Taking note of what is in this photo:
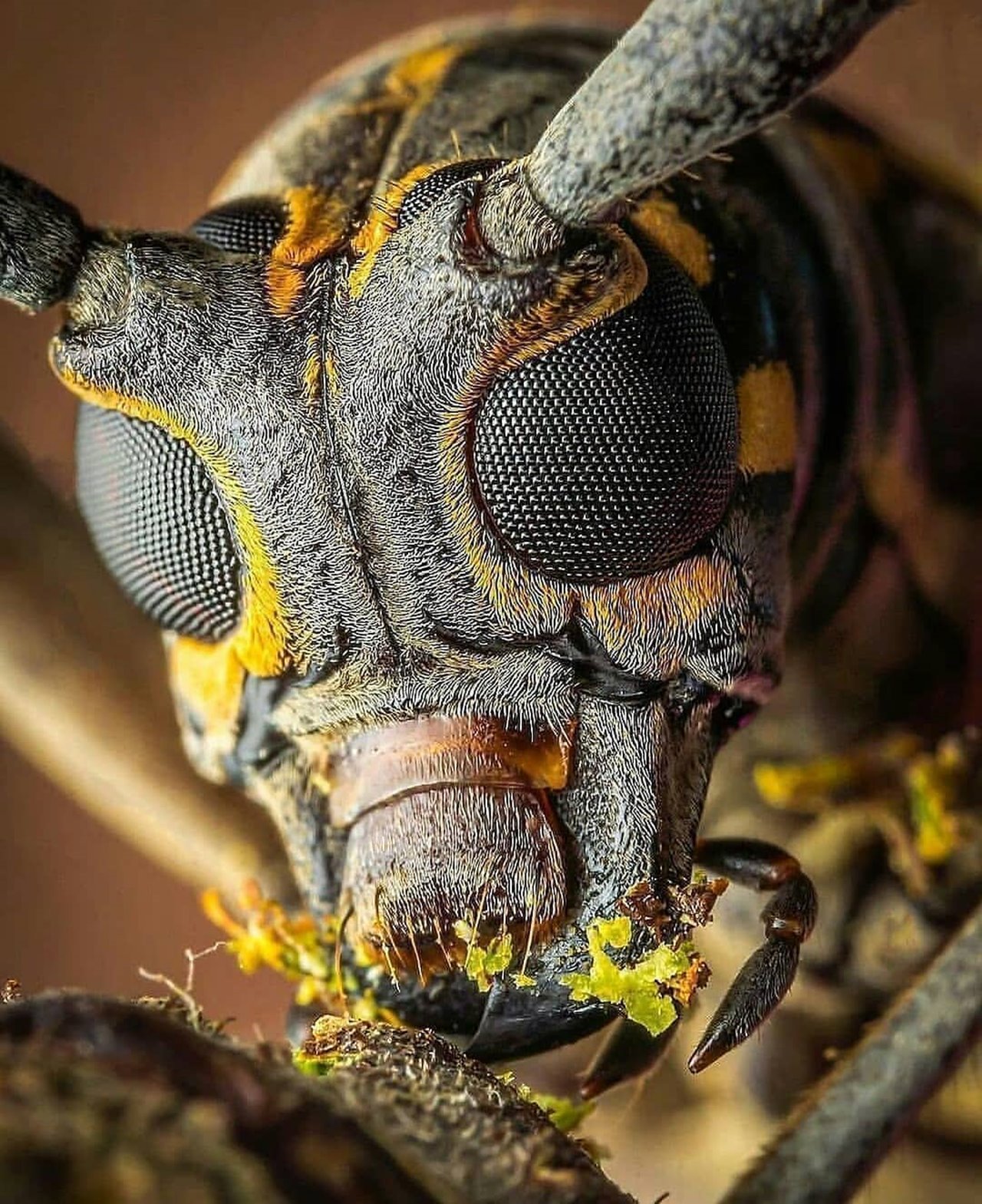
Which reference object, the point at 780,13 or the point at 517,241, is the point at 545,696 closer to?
the point at 517,241

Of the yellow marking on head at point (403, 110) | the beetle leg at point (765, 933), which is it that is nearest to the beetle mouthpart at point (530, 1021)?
the beetle leg at point (765, 933)

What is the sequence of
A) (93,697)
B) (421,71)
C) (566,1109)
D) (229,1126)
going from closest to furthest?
(229,1126) → (566,1109) → (421,71) → (93,697)

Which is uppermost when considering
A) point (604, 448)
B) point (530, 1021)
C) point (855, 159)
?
point (855, 159)

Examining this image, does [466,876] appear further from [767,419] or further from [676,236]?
[676,236]

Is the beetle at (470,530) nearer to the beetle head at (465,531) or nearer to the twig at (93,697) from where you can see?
the beetle head at (465,531)

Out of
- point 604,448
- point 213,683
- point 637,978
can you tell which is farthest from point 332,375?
point 637,978

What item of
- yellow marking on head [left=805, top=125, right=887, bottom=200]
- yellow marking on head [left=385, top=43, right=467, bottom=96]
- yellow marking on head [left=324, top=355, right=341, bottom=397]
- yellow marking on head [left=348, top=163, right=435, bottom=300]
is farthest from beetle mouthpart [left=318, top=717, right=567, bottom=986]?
yellow marking on head [left=805, top=125, right=887, bottom=200]
